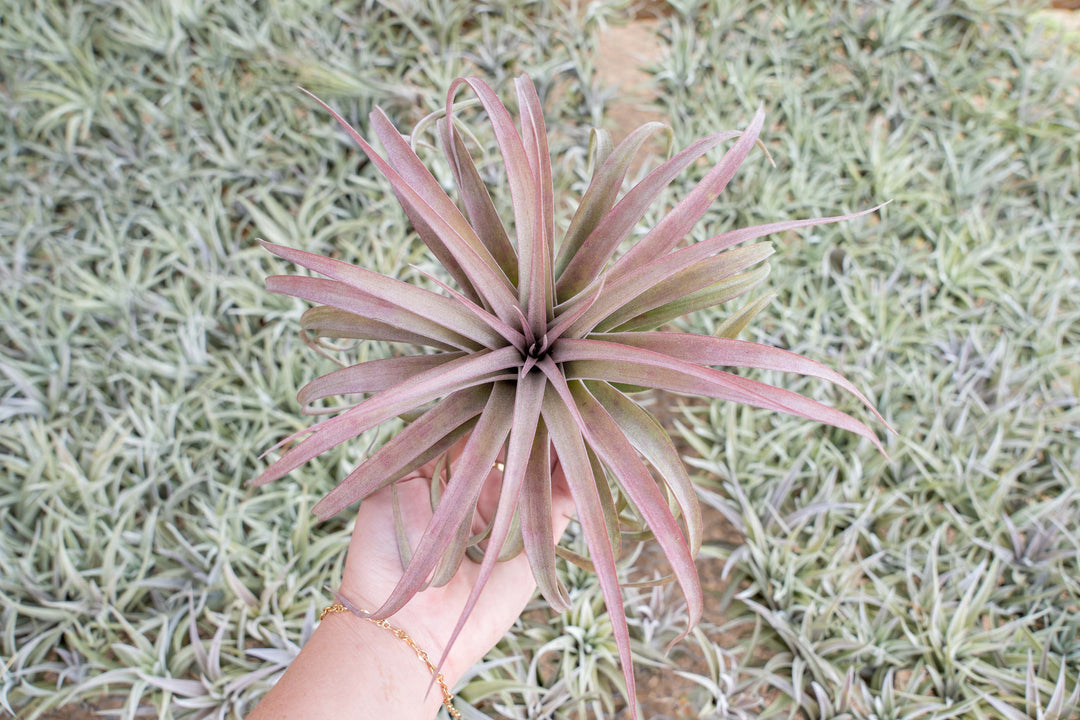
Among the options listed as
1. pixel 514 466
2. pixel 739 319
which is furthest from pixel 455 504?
pixel 739 319

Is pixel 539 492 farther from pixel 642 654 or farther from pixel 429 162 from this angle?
pixel 429 162

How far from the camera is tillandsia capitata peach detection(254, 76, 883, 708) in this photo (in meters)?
0.71

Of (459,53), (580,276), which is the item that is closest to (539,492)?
(580,276)

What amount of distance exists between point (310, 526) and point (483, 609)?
1.91 ft

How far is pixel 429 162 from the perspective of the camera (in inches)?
70.1

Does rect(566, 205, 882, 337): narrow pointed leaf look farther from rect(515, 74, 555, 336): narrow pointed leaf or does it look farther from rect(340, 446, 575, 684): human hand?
rect(340, 446, 575, 684): human hand

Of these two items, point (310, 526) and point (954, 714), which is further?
point (310, 526)

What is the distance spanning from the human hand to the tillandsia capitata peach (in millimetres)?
160

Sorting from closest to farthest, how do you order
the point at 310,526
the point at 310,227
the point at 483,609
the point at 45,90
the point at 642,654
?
1. the point at 483,609
2. the point at 642,654
3. the point at 310,526
4. the point at 310,227
5. the point at 45,90

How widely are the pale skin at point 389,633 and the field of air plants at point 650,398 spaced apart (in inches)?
12.4

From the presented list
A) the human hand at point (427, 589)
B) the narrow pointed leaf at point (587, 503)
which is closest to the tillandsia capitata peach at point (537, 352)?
the narrow pointed leaf at point (587, 503)

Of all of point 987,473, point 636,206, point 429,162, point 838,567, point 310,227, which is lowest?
point 838,567

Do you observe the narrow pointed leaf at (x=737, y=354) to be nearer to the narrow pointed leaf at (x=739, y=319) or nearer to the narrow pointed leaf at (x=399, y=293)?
the narrow pointed leaf at (x=739, y=319)

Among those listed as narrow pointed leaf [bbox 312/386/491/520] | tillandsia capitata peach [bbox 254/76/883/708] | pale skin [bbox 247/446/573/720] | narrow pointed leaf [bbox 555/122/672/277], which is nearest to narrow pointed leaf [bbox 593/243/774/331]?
tillandsia capitata peach [bbox 254/76/883/708]
